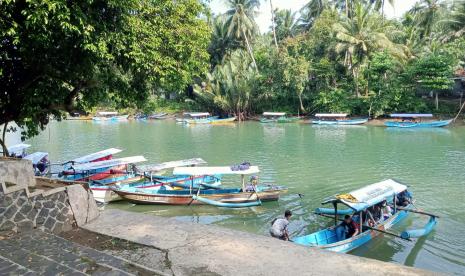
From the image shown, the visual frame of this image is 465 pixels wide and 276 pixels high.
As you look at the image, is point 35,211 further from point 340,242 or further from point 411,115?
point 411,115

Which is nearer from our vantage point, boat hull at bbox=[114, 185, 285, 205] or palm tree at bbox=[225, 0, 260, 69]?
boat hull at bbox=[114, 185, 285, 205]

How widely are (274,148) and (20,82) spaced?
2099cm

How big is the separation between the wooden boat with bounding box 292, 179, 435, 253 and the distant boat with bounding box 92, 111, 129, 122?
52.0 metres

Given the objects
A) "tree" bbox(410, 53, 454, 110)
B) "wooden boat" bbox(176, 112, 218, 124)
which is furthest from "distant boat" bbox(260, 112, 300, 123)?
"tree" bbox(410, 53, 454, 110)

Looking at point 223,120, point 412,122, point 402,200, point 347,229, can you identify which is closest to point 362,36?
point 412,122

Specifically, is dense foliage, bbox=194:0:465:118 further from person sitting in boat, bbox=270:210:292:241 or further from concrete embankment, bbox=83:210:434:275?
concrete embankment, bbox=83:210:434:275

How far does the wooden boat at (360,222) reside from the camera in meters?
10.5

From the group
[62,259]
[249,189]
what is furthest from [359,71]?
[62,259]

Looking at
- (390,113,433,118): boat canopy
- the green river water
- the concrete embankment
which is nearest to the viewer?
the concrete embankment

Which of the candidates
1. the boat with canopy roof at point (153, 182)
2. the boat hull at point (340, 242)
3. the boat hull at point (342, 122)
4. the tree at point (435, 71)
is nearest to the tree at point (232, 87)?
the boat hull at point (342, 122)

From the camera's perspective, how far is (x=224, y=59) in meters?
58.0

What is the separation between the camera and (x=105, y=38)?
8539 millimetres

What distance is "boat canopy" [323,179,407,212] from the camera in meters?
11.2

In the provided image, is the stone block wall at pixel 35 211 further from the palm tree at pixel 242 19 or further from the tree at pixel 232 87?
the palm tree at pixel 242 19
